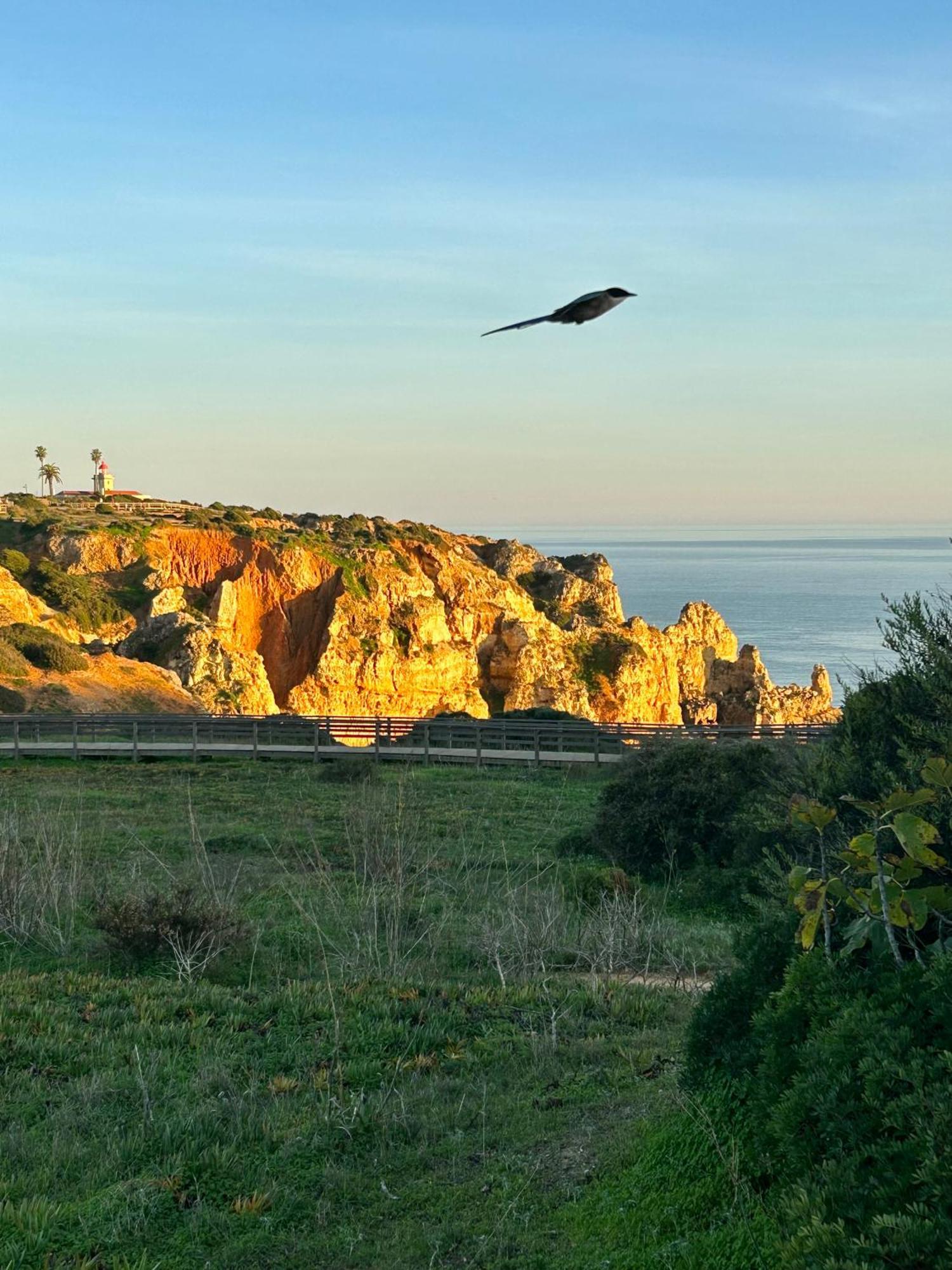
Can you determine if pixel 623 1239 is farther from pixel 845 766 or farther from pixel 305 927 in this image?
pixel 305 927

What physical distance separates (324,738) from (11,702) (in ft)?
41.5

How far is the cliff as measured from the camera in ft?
199

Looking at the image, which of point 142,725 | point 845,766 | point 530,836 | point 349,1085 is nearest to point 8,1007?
point 349,1085

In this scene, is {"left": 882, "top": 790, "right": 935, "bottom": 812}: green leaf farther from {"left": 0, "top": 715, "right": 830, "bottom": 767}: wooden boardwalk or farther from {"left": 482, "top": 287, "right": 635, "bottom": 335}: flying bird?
{"left": 0, "top": 715, "right": 830, "bottom": 767}: wooden boardwalk

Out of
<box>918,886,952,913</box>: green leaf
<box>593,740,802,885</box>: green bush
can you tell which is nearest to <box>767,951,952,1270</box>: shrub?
<box>918,886,952,913</box>: green leaf

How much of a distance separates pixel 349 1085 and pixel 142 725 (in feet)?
86.8

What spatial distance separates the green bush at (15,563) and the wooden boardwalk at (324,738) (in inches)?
1337

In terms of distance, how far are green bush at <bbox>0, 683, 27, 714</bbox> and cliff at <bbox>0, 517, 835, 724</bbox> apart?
552 inches

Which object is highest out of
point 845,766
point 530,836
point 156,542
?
point 156,542

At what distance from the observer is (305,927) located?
10.4m

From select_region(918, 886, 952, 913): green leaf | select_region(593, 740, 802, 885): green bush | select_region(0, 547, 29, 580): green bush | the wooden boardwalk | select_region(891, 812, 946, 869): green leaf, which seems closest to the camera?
select_region(891, 812, 946, 869): green leaf

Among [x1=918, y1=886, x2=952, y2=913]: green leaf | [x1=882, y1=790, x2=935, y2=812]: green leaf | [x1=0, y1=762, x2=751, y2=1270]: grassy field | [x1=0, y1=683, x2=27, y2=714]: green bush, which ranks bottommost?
[x1=0, y1=762, x2=751, y2=1270]: grassy field

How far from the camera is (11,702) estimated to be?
39.2 metres

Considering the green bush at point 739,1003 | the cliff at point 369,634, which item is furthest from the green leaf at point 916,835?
the cliff at point 369,634
